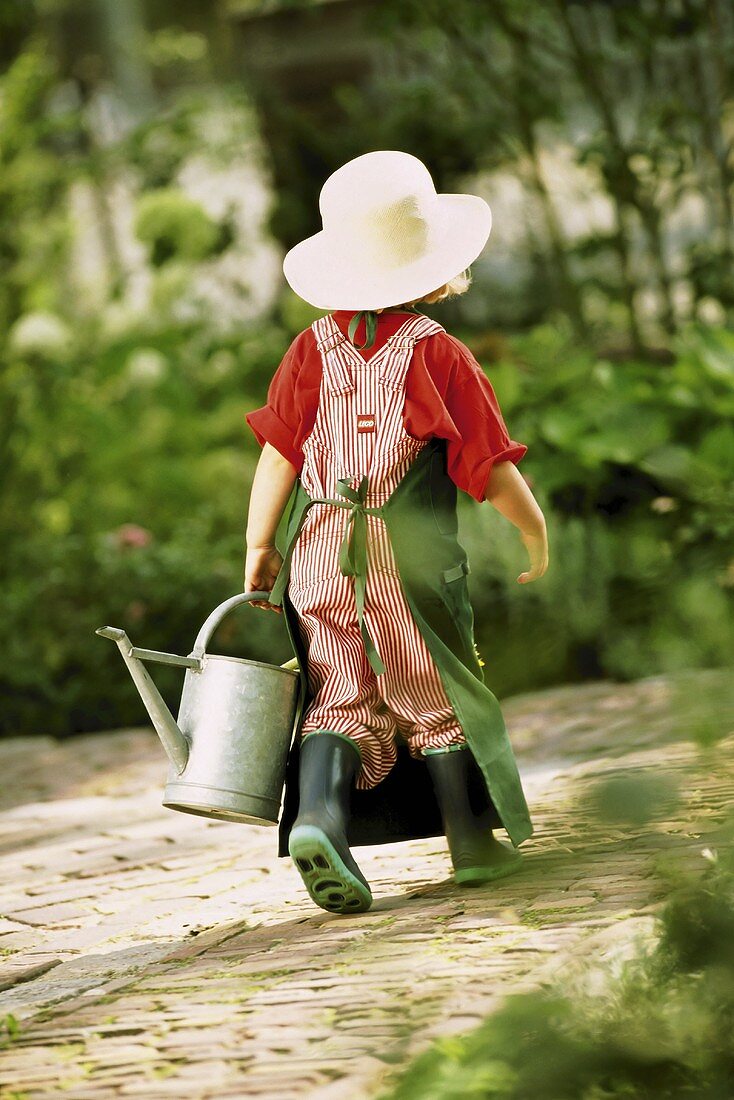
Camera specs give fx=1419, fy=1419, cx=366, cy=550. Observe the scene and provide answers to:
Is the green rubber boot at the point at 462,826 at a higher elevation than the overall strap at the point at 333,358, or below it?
below

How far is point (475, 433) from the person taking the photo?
275cm

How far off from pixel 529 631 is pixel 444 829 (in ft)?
3.12

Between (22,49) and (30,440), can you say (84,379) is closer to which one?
(30,440)

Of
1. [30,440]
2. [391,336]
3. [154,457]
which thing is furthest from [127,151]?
[391,336]

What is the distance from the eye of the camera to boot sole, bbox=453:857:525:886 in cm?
279

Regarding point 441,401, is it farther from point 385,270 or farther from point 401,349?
point 385,270

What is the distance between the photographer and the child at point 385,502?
2.74 metres

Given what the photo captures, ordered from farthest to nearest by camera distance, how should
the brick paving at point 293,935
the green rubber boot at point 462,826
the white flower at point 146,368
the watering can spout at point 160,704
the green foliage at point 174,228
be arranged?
1. the green foliage at point 174,228
2. the white flower at point 146,368
3. the green rubber boot at point 462,826
4. the watering can spout at point 160,704
5. the brick paving at point 293,935

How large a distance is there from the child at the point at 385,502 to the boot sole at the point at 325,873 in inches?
0.6

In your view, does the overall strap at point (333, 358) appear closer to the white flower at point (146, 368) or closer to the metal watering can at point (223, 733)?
the metal watering can at point (223, 733)

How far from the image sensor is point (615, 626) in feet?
6.42

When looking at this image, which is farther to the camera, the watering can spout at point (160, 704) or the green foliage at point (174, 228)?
the green foliage at point (174, 228)

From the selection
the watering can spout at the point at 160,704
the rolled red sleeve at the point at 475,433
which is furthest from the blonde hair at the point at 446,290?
the watering can spout at the point at 160,704

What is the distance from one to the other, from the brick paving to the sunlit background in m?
0.21
